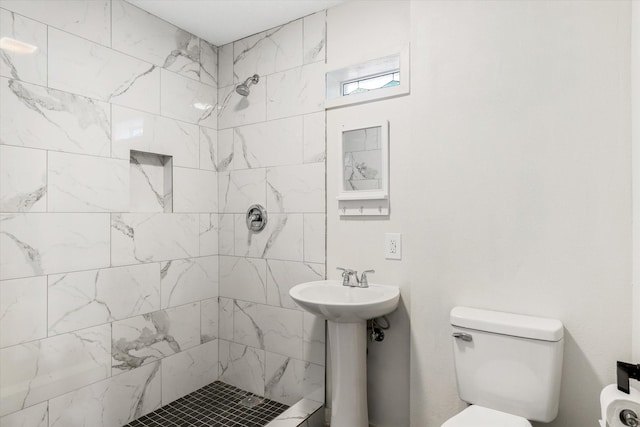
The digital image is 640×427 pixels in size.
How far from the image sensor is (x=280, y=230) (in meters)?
2.45

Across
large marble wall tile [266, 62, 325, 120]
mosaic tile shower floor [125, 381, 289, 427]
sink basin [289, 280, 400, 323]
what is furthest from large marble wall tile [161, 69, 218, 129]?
mosaic tile shower floor [125, 381, 289, 427]

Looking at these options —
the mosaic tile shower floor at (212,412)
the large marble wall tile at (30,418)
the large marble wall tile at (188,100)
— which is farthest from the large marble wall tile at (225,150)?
the large marble wall tile at (30,418)

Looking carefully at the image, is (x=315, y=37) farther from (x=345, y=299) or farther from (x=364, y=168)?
(x=345, y=299)

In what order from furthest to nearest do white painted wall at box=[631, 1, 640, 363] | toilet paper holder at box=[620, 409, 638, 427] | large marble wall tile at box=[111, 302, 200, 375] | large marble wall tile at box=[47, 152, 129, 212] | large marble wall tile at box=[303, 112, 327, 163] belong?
large marble wall tile at box=[303, 112, 327, 163], large marble wall tile at box=[111, 302, 200, 375], large marble wall tile at box=[47, 152, 129, 212], white painted wall at box=[631, 1, 640, 363], toilet paper holder at box=[620, 409, 638, 427]

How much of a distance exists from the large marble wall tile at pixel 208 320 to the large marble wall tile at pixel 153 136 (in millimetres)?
1013

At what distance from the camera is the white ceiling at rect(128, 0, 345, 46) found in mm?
2195

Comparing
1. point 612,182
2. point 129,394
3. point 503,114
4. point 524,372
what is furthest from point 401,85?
point 129,394

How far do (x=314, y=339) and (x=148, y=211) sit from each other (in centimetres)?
135

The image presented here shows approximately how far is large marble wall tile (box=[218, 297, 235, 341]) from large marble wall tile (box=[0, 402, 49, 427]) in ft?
3.66

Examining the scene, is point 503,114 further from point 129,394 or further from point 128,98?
point 129,394

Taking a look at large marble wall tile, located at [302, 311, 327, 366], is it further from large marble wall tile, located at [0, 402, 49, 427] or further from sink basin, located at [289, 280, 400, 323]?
large marble wall tile, located at [0, 402, 49, 427]

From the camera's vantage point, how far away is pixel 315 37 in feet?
7.55

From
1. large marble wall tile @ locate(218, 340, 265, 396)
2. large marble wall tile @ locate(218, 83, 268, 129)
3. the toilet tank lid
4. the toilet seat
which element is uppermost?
large marble wall tile @ locate(218, 83, 268, 129)

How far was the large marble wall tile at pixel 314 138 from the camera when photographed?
227 cm
